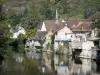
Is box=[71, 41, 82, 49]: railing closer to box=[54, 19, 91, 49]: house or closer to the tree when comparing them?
box=[54, 19, 91, 49]: house

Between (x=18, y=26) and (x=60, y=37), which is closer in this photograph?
(x=60, y=37)

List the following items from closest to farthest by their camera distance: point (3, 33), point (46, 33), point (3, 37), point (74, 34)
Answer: point (3, 33) < point (3, 37) < point (74, 34) < point (46, 33)

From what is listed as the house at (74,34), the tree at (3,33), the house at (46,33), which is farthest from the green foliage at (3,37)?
the house at (46,33)

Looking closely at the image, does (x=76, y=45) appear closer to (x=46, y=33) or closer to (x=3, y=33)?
(x=46, y=33)

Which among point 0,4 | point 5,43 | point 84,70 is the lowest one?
point 84,70

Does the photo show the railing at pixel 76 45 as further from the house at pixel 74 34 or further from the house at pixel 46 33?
the house at pixel 46 33

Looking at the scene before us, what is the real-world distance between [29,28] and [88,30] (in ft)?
202

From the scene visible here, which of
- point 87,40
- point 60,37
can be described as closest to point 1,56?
point 87,40

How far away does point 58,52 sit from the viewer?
283 ft

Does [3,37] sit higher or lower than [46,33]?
lower

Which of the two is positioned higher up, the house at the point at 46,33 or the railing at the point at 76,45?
the house at the point at 46,33

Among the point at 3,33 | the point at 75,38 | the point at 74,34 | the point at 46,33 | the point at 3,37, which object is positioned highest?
the point at 46,33

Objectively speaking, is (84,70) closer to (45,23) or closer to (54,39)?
(54,39)

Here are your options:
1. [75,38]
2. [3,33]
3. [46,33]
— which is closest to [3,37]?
[3,33]
